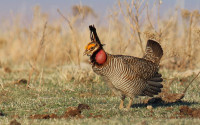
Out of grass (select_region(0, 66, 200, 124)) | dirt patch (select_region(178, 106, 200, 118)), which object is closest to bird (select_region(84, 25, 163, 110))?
grass (select_region(0, 66, 200, 124))

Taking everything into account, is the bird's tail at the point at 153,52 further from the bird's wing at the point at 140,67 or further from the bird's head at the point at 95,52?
the bird's head at the point at 95,52

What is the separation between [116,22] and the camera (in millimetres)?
10094

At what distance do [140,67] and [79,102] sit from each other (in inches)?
60.8

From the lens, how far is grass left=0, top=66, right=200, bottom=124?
518 centimetres

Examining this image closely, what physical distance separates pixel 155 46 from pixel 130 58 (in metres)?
1.09

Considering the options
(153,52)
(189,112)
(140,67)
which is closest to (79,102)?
(140,67)

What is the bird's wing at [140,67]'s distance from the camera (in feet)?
20.0

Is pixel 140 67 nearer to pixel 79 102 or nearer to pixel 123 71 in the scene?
pixel 123 71

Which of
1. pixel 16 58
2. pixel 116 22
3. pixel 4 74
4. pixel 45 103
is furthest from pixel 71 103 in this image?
pixel 16 58

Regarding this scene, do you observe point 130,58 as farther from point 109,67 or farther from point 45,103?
point 45,103

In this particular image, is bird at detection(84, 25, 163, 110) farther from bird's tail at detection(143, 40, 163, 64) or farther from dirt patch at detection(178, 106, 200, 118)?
dirt patch at detection(178, 106, 200, 118)

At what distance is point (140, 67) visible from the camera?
6238 mm

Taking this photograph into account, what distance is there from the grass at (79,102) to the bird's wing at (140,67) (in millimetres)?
570

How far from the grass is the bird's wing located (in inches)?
22.4
